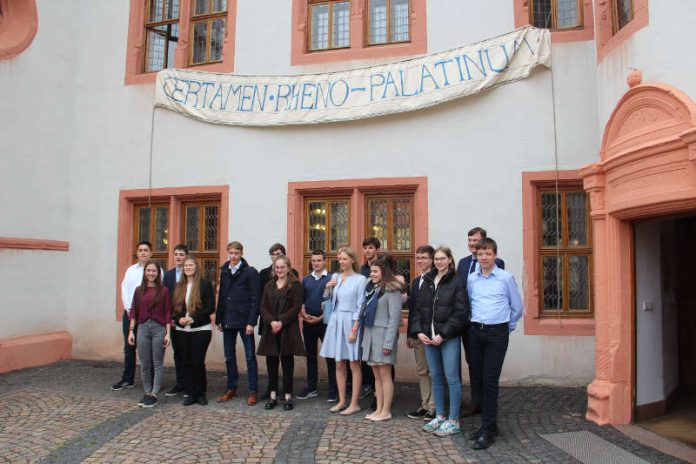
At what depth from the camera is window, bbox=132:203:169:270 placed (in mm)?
9188

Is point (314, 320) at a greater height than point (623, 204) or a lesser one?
lesser

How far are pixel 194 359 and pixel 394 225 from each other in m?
3.21

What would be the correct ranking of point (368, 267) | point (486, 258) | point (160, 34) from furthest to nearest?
point (160, 34) < point (368, 267) < point (486, 258)

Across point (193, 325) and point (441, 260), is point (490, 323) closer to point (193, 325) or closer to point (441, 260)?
point (441, 260)

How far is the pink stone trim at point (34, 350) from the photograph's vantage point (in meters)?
8.29

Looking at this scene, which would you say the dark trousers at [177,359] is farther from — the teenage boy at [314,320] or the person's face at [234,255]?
the teenage boy at [314,320]

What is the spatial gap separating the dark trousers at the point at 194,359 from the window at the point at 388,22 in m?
4.74

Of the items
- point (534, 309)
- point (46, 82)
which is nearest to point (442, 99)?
point (534, 309)

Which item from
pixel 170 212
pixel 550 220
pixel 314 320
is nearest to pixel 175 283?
pixel 314 320

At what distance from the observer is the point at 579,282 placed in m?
7.52

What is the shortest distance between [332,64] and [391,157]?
162cm

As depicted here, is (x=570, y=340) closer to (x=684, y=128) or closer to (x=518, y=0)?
(x=684, y=128)

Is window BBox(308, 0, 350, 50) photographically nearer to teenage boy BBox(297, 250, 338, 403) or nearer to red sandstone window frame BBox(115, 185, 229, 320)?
red sandstone window frame BBox(115, 185, 229, 320)

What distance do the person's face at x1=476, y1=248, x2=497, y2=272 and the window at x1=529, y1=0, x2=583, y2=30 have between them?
403cm
